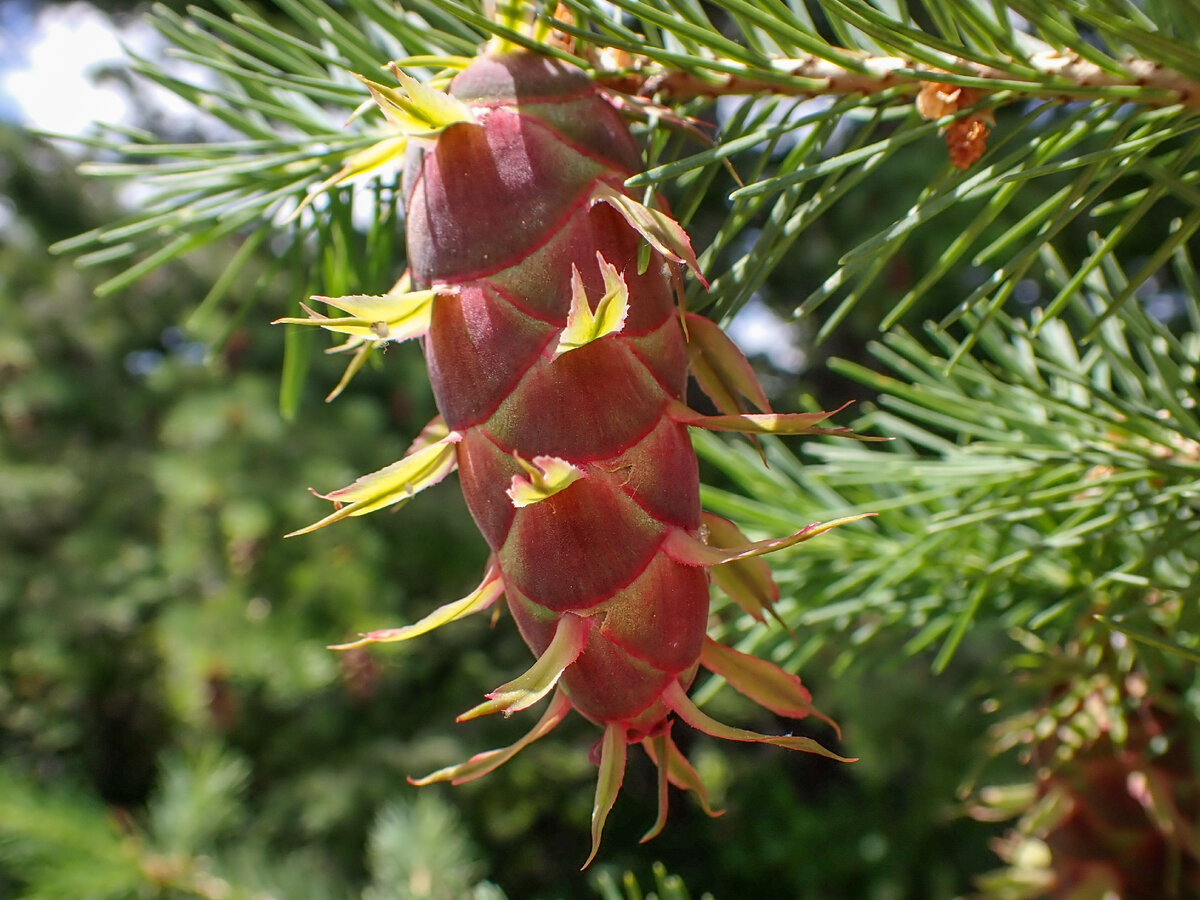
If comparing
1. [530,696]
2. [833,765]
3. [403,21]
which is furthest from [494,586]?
[833,765]

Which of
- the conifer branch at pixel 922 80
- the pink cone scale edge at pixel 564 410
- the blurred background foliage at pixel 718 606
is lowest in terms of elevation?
the blurred background foliage at pixel 718 606

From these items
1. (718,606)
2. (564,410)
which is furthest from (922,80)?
(718,606)

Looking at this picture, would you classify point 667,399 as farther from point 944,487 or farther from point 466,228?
point 944,487

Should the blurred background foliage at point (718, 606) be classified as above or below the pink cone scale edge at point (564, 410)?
below

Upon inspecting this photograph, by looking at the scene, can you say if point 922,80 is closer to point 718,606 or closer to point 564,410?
point 564,410

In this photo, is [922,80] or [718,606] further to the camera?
[718,606]
